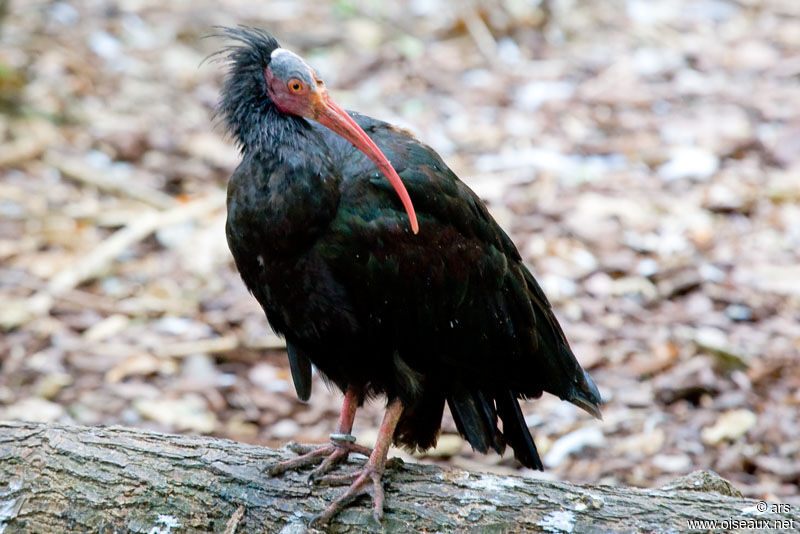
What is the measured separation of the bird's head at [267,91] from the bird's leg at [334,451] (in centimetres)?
113

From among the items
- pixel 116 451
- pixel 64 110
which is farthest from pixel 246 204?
pixel 64 110

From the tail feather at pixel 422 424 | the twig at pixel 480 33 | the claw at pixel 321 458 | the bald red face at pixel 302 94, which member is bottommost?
the claw at pixel 321 458

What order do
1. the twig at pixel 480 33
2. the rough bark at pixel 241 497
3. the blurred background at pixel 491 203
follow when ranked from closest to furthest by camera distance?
the rough bark at pixel 241 497 < the blurred background at pixel 491 203 < the twig at pixel 480 33

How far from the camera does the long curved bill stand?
344 centimetres

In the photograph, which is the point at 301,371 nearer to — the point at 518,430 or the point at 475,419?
the point at 475,419

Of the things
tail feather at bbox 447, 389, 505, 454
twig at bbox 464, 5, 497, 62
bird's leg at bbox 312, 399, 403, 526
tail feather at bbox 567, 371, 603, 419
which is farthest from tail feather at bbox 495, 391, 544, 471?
twig at bbox 464, 5, 497, 62

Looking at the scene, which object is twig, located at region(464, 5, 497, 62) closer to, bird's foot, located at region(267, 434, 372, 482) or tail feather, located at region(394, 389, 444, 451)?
tail feather, located at region(394, 389, 444, 451)

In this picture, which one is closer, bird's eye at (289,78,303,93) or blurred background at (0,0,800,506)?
bird's eye at (289,78,303,93)

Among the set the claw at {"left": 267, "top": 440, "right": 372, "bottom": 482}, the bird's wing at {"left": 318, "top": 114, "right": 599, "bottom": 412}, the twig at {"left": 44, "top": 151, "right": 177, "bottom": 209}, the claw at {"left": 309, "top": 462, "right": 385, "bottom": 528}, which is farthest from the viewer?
the twig at {"left": 44, "top": 151, "right": 177, "bottom": 209}

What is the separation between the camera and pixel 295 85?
12.2 feet

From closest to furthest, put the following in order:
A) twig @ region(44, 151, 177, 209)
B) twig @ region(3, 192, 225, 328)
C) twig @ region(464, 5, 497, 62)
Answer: twig @ region(3, 192, 225, 328) → twig @ region(44, 151, 177, 209) → twig @ region(464, 5, 497, 62)

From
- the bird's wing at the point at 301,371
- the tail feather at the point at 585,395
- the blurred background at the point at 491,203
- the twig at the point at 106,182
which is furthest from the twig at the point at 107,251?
the tail feather at the point at 585,395

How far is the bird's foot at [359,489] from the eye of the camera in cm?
344

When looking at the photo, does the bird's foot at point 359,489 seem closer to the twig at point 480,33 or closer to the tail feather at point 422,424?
the tail feather at point 422,424
